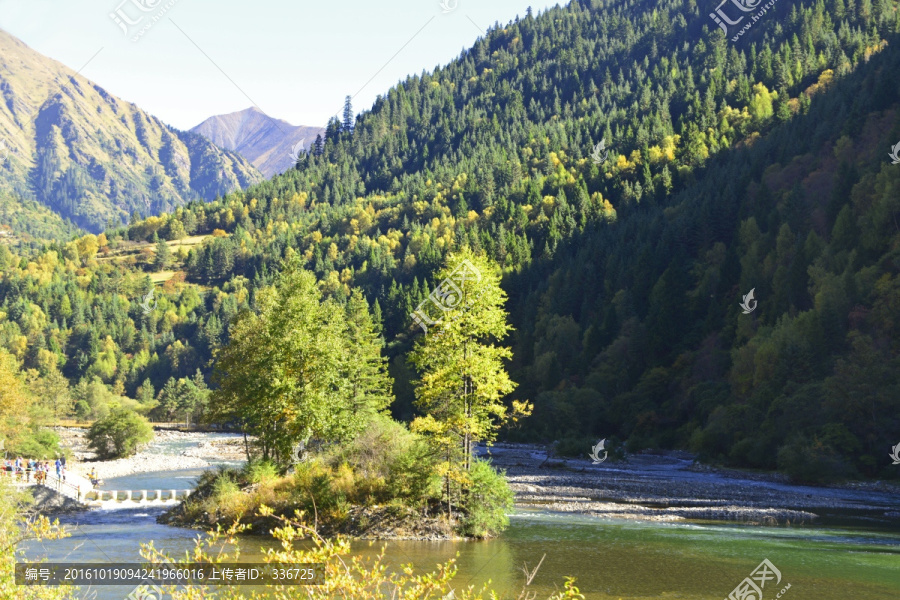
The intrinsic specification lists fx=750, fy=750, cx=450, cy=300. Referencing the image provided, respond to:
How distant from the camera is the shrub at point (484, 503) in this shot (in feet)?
116

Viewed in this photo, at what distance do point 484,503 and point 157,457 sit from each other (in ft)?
202

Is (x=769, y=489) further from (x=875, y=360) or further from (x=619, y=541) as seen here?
(x=619, y=541)

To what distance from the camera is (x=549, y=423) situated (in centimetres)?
9956

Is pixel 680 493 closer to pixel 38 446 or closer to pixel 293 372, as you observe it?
pixel 293 372

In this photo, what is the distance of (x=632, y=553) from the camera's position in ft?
106

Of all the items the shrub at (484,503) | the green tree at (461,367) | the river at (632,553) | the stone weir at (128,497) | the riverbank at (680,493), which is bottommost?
the stone weir at (128,497)

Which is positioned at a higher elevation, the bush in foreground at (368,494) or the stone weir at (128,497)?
the bush in foreground at (368,494)

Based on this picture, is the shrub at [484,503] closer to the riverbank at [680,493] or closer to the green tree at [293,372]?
the riverbank at [680,493]

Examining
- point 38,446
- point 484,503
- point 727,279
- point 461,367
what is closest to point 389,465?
point 484,503

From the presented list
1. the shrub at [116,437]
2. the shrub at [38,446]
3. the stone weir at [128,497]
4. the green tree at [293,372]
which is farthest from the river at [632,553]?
the shrub at [116,437]

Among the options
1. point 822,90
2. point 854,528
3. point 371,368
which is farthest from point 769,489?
point 822,90

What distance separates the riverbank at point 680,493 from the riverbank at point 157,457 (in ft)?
114

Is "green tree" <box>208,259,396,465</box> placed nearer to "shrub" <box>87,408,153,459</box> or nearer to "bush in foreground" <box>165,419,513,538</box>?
"bush in foreground" <box>165,419,513,538</box>

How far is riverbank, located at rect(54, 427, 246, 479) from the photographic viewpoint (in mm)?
74125
